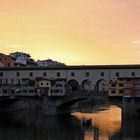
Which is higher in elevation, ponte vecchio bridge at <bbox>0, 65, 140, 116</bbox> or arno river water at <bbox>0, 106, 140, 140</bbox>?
ponte vecchio bridge at <bbox>0, 65, 140, 116</bbox>

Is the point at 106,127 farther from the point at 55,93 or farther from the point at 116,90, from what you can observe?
the point at 55,93

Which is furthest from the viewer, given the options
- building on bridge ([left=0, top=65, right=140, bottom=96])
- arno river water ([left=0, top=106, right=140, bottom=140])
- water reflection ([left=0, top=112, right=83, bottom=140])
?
building on bridge ([left=0, top=65, right=140, bottom=96])

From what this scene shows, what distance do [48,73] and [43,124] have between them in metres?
16.5

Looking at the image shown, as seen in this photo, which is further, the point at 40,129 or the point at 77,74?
the point at 77,74

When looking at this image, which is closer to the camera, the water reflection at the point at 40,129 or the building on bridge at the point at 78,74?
the water reflection at the point at 40,129

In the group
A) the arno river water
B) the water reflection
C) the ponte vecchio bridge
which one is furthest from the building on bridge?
the arno river water

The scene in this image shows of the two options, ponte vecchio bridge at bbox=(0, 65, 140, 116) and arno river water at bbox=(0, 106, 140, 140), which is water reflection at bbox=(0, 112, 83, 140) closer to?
arno river water at bbox=(0, 106, 140, 140)

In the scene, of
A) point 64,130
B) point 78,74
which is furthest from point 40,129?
point 78,74

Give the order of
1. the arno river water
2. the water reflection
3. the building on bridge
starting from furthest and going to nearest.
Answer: the building on bridge
the water reflection
the arno river water

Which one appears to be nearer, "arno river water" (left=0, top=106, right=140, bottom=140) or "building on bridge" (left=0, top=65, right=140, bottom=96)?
"arno river water" (left=0, top=106, right=140, bottom=140)

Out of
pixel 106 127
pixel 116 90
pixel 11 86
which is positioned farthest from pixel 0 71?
pixel 106 127

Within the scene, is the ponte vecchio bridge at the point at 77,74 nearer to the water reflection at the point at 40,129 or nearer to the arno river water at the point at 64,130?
the water reflection at the point at 40,129

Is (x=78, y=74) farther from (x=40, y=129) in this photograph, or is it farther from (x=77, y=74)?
(x=40, y=129)

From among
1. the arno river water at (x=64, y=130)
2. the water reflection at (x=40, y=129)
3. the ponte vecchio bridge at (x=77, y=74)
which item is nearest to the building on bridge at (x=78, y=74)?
the ponte vecchio bridge at (x=77, y=74)
